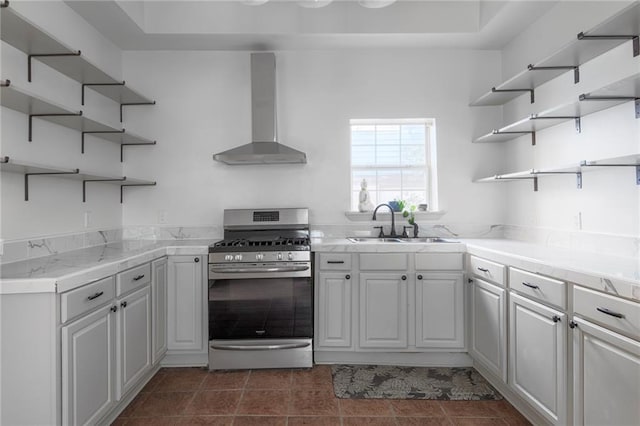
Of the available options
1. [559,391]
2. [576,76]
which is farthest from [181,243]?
[576,76]

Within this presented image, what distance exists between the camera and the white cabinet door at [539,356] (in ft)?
5.57

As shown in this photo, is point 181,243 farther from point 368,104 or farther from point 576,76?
point 576,76

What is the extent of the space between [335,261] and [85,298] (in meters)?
1.63

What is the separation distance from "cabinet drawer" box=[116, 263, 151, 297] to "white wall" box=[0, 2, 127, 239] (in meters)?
0.65

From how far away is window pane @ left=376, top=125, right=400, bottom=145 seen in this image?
11.1ft

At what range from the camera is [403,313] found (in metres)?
2.68

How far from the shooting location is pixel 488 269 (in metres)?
2.35

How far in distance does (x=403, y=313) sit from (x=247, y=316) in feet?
4.01

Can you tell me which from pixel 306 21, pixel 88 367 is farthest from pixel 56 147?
pixel 306 21

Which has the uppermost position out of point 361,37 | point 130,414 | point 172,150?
point 361,37

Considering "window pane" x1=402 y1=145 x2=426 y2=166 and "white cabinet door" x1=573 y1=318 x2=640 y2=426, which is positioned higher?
"window pane" x1=402 y1=145 x2=426 y2=166

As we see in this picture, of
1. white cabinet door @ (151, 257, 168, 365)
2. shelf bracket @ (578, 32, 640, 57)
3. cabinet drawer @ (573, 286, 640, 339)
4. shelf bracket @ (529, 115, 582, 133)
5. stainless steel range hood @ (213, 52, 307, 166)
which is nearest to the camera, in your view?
cabinet drawer @ (573, 286, 640, 339)

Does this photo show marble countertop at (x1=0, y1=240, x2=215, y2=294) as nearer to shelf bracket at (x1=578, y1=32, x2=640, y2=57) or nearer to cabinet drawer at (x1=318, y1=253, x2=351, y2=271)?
cabinet drawer at (x1=318, y1=253, x2=351, y2=271)

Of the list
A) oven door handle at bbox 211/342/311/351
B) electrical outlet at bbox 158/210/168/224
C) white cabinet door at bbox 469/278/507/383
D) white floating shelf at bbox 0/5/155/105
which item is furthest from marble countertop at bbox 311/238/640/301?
white floating shelf at bbox 0/5/155/105
